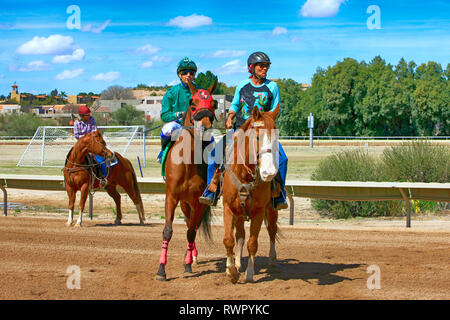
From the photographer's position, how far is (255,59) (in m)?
7.51

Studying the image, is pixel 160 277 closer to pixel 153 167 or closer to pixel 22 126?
pixel 153 167

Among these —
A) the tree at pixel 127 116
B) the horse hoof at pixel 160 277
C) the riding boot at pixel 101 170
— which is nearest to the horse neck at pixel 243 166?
the horse hoof at pixel 160 277

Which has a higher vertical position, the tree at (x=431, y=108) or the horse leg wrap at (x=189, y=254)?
the tree at (x=431, y=108)

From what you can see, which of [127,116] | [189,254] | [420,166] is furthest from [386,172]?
[127,116]

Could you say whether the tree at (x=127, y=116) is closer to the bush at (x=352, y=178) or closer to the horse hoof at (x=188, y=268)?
the bush at (x=352, y=178)

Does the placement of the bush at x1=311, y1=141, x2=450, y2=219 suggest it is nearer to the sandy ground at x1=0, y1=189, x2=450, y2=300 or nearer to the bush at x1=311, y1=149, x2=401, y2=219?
the bush at x1=311, y1=149, x2=401, y2=219

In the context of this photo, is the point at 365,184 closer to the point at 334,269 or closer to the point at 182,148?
the point at 334,269

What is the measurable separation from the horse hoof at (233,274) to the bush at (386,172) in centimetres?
827

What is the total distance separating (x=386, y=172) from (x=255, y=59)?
31.5 feet

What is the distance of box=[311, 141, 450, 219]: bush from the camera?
1465cm

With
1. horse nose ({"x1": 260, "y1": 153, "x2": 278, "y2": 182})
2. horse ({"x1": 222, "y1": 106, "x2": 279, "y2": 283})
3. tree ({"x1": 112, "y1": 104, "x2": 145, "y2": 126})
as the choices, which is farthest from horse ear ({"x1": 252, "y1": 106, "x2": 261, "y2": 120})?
tree ({"x1": 112, "y1": 104, "x2": 145, "y2": 126})

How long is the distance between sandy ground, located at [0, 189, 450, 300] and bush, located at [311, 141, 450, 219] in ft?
4.14

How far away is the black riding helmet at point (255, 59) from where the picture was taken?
747 cm
